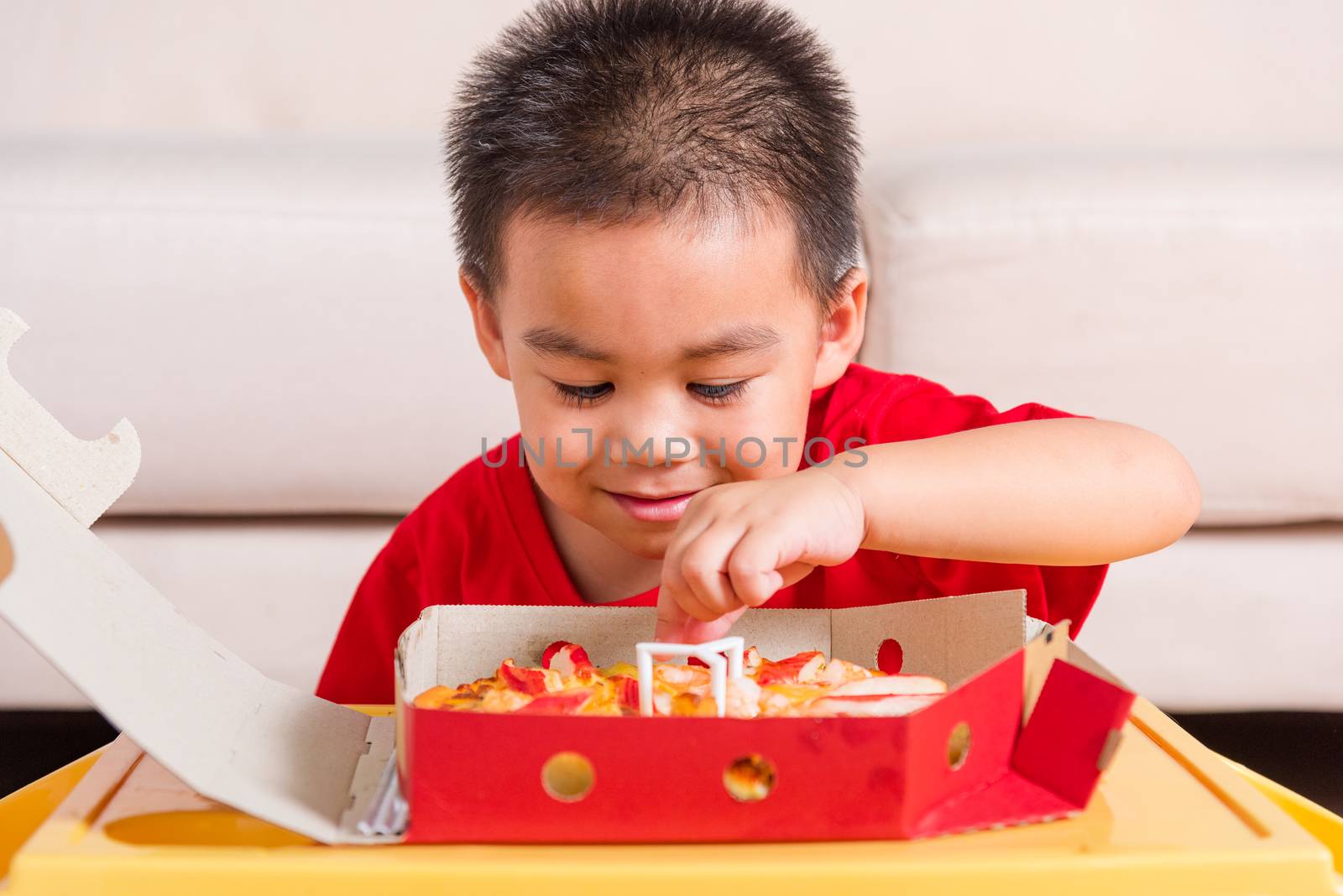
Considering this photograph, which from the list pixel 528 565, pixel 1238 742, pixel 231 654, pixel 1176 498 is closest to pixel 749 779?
pixel 231 654

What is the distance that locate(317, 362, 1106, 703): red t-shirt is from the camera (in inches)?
34.8

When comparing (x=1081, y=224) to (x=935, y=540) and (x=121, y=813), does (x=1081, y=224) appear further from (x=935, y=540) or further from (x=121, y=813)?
(x=121, y=813)

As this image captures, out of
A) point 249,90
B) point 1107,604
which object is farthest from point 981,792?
point 249,90

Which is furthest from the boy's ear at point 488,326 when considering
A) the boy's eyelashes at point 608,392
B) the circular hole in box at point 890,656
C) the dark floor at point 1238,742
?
the dark floor at point 1238,742

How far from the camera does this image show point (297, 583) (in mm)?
1230

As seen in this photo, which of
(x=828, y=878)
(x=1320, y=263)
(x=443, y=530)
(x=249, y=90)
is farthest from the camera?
(x=249, y=90)

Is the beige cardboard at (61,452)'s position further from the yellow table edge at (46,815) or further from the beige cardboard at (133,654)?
the yellow table edge at (46,815)

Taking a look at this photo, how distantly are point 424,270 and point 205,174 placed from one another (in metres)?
0.22

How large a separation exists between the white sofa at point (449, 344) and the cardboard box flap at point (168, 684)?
61cm

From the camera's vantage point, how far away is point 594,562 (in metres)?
1.00

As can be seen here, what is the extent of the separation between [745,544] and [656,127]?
0.29 metres

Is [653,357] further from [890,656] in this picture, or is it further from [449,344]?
[449,344]

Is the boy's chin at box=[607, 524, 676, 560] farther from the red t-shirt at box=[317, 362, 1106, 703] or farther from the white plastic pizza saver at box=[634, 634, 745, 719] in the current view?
the white plastic pizza saver at box=[634, 634, 745, 719]

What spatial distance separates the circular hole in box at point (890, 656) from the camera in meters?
0.67
